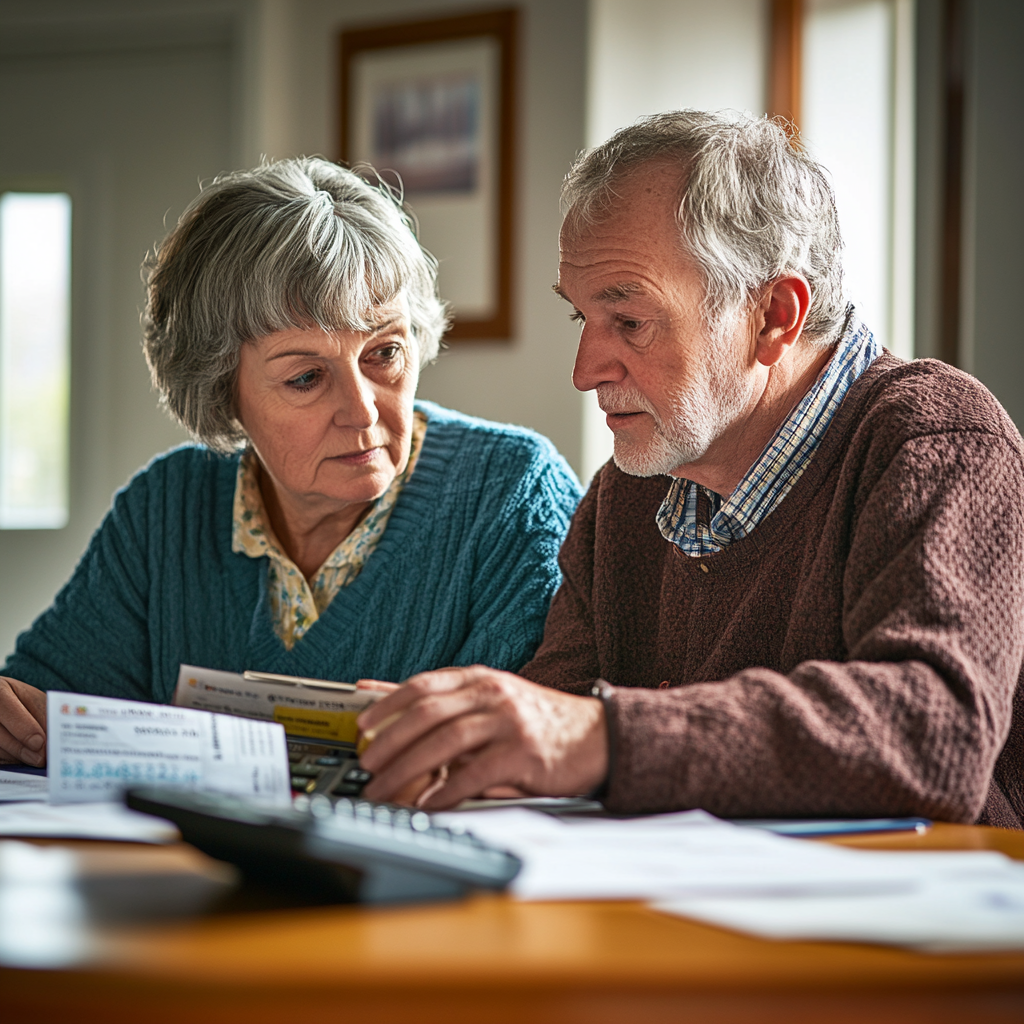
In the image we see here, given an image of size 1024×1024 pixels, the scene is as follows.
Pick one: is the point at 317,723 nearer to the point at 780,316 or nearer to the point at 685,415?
the point at 685,415

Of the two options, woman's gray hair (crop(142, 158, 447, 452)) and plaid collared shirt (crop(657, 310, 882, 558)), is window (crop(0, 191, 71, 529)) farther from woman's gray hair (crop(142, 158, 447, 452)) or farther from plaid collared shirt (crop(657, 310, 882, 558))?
plaid collared shirt (crop(657, 310, 882, 558))

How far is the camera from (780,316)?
4.10 ft

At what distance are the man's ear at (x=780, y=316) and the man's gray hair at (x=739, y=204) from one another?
1 centimetres

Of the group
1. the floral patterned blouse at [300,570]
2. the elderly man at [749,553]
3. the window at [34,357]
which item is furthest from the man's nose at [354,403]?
the window at [34,357]

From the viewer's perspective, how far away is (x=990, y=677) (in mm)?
870

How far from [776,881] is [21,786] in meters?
0.69

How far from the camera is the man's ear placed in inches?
48.8

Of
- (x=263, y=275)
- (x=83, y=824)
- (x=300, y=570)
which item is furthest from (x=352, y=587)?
(x=83, y=824)

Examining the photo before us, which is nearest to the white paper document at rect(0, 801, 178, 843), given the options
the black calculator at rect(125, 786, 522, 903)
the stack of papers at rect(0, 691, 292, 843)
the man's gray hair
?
the stack of papers at rect(0, 691, 292, 843)

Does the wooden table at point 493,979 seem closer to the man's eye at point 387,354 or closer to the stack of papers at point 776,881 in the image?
the stack of papers at point 776,881

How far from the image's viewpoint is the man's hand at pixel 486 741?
31.1 inches

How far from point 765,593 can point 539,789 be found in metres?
0.46

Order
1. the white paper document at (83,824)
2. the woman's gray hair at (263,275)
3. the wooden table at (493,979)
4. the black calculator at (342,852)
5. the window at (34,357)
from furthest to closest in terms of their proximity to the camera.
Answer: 1. the window at (34,357)
2. the woman's gray hair at (263,275)
3. the white paper document at (83,824)
4. the black calculator at (342,852)
5. the wooden table at (493,979)

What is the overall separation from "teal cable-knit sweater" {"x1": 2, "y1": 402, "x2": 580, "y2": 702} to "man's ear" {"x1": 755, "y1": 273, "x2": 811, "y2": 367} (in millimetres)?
420
